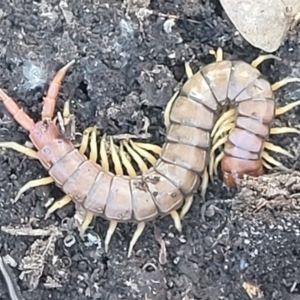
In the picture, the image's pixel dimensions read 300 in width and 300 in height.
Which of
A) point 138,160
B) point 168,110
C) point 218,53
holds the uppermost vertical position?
point 218,53

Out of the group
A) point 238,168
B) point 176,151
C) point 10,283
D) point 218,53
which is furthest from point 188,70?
point 10,283

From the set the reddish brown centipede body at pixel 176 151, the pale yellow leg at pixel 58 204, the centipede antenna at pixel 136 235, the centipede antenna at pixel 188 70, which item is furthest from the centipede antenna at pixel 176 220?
the centipede antenna at pixel 188 70

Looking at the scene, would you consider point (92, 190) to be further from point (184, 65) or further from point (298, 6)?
point (298, 6)

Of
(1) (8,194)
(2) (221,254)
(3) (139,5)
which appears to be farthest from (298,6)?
(1) (8,194)

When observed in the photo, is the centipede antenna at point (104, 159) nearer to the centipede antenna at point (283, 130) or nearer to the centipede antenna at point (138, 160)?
the centipede antenna at point (138, 160)

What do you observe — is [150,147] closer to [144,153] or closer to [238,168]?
[144,153]

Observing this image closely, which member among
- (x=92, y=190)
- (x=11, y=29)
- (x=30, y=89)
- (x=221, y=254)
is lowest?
(x=221, y=254)

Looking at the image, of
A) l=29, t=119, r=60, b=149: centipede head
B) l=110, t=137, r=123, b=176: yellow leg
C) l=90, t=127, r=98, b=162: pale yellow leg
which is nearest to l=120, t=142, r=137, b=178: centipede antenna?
l=110, t=137, r=123, b=176: yellow leg
